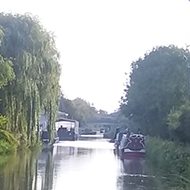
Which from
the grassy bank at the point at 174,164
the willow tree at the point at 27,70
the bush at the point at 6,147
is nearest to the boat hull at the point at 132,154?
the grassy bank at the point at 174,164

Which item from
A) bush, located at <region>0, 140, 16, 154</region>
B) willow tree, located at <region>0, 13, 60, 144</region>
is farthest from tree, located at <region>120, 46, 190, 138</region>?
bush, located at <region>0, 140, 16, 154</region>

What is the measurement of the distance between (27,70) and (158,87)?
1277 centimetres

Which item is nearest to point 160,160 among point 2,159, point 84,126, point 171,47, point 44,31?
point 2,159

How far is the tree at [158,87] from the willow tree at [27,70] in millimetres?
9025

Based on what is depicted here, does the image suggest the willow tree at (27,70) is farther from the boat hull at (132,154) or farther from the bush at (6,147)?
the boat hull at (132,154)

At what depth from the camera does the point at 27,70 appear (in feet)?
120

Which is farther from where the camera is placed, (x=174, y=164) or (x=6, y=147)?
(x=6, y=147)

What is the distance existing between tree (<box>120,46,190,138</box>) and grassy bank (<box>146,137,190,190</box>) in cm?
704

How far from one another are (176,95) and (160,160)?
10615mm

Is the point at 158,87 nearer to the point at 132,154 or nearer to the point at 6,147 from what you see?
the point at 132,154

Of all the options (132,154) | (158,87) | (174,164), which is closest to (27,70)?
(158,87)

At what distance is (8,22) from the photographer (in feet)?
122

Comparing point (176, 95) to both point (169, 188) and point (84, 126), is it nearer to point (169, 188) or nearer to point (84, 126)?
point (169, 188)

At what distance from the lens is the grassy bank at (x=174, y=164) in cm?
2222
